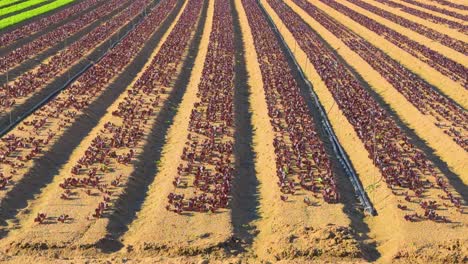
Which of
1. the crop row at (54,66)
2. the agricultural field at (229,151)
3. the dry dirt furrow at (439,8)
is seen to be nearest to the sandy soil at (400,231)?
the agricultural field at (229,151)

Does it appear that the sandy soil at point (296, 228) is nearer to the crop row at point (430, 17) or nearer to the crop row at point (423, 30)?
the crop row at point (423, 30)

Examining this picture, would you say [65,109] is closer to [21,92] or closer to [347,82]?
[21,92]

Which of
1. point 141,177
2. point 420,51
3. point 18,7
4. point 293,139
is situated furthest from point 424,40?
point 18,7

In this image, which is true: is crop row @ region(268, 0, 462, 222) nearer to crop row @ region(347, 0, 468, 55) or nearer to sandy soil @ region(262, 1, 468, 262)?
sandy soil @ region(262, 1, 468, 262)

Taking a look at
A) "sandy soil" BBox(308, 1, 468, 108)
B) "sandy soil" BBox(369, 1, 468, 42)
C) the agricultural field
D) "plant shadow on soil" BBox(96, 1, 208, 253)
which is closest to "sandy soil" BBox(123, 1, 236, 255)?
the agricultural field

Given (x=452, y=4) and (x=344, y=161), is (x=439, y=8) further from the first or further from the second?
(x=344, y=161)
